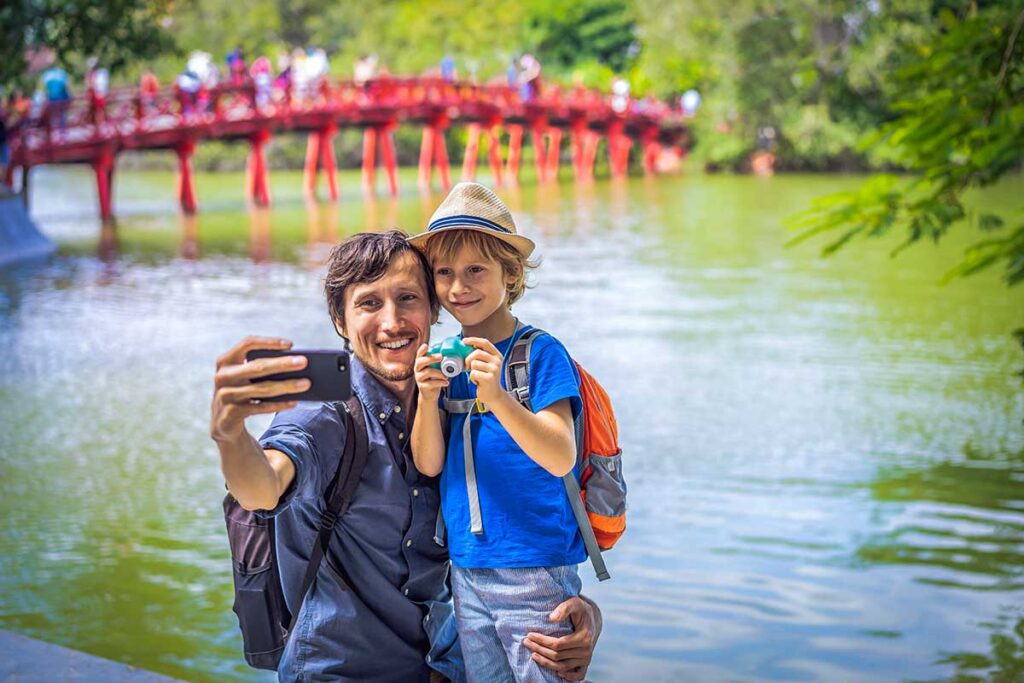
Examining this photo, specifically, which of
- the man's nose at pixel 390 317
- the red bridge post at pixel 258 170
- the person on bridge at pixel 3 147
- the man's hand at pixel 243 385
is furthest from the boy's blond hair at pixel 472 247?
the red bridge post at pixel 258 170

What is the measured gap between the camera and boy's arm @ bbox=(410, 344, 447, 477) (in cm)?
243

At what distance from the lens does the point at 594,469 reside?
271 centimetres

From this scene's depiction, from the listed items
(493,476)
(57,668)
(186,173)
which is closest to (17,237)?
(186,173)

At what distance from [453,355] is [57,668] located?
57.8 inches

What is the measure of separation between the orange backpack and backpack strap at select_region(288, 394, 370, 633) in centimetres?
31

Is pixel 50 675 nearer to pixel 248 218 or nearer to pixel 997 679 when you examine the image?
pixel 997 679

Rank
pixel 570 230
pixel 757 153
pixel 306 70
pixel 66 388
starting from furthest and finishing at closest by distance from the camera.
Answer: pixel 757 153, pixel 306 70, pixel 570 230, pixel 66 388

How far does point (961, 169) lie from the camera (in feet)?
18.2

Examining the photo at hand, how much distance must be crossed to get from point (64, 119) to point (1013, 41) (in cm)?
2232

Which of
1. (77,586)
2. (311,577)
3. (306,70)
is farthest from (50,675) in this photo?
(306,70)

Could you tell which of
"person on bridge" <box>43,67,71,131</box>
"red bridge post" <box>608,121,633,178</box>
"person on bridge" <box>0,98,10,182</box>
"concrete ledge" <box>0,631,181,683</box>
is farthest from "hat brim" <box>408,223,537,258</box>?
"red bridge post" <box>608,121,633,178</box>

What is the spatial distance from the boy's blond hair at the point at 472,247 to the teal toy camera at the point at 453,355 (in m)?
0.36

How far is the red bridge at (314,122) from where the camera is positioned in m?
25.4

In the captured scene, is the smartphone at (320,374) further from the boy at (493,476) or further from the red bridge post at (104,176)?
the red bridge post at (104,176)
